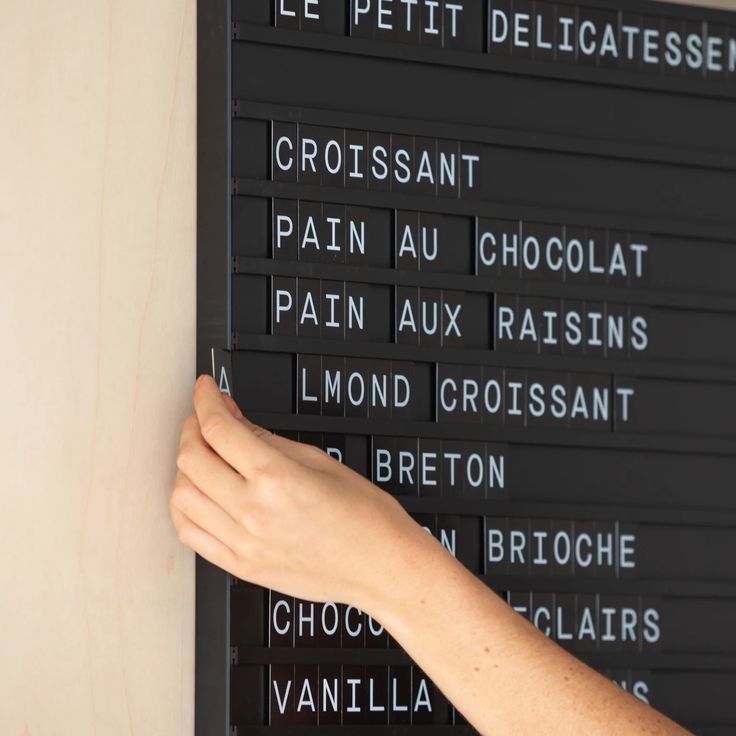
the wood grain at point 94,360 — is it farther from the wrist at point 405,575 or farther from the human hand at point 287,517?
the wrist at point 405,575

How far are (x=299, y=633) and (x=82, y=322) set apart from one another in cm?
36

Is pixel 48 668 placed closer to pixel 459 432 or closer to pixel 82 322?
pixel 82 322

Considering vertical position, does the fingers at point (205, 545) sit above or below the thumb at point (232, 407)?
below

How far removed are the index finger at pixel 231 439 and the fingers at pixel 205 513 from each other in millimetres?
44

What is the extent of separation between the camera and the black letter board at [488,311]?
130 centimetres

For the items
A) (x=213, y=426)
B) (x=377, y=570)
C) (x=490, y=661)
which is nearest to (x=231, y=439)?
(x=213, y=426)

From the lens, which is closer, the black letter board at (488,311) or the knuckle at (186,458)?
the knuckle at (186,458)

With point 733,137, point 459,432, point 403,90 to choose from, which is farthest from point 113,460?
point 733,137

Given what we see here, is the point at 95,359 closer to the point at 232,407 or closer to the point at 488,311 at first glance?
the point at 232,407

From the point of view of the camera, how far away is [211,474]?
118 centimetres

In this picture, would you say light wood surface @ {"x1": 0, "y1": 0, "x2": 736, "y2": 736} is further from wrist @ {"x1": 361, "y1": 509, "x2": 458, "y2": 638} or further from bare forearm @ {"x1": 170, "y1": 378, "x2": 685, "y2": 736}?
wrist @ {"x1": 361, "y1": 509, "x2": 458, "y2": 638}

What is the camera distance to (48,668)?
1.21 meters

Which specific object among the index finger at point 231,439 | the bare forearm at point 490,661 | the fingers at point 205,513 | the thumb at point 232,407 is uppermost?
the thumb at point 232,407

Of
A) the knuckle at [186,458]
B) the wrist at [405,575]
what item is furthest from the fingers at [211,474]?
the wrist at [405,575]
